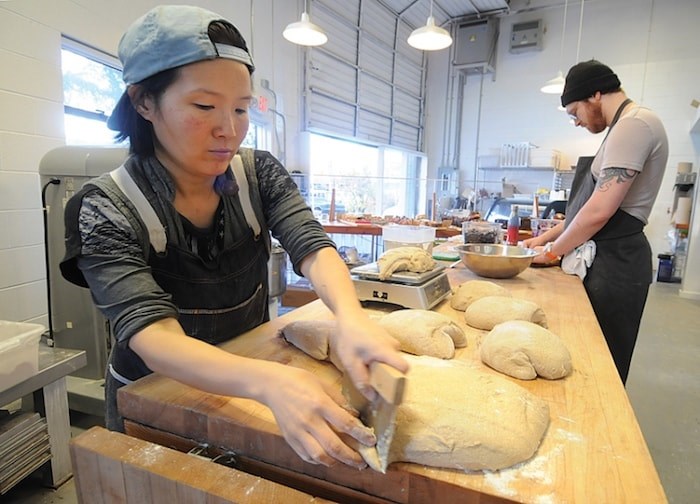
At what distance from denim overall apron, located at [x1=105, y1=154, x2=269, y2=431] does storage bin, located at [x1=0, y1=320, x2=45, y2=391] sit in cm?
84

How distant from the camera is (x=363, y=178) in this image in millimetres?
6473

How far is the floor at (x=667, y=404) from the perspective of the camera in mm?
1806

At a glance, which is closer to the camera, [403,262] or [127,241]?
[127,241]

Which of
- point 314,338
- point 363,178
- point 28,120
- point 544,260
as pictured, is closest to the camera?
point 314,338

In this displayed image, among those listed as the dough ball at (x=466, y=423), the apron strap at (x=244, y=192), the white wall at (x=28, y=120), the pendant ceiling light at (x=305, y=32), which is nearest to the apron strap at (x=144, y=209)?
the apron strap at (x=244, y=192)

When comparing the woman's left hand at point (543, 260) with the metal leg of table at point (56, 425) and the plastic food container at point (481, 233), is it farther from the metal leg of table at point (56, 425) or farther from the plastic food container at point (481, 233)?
the metal leg of table at point (56, 425)

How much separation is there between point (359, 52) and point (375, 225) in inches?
150

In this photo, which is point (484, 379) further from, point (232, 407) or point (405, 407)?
point (232, 407)

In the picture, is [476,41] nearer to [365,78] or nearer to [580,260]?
[365,78]

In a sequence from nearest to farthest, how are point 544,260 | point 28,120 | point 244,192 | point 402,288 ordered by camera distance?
1. point 244,192
2. point 402,288
3. point 544,260
4. point 28,120

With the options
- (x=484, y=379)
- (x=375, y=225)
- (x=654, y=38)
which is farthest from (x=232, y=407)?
(x=654, y=38)

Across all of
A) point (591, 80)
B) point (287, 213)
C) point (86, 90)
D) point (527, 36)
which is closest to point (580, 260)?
point (591, 80)

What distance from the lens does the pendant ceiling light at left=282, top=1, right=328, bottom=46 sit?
3412 millimetres

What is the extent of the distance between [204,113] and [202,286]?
1.25 feet
